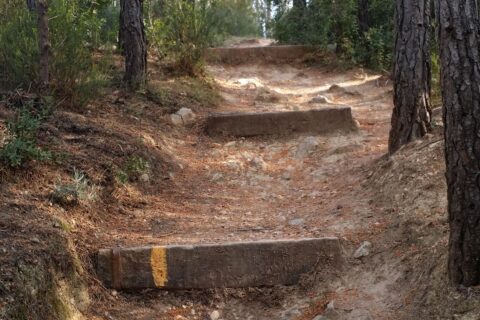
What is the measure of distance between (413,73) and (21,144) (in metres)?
3.14

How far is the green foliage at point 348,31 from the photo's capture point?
10.7 metres

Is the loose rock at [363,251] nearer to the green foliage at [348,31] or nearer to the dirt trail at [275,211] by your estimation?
the dirt trail at [275,211]

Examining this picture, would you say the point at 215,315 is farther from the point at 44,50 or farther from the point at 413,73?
the point at 44,50

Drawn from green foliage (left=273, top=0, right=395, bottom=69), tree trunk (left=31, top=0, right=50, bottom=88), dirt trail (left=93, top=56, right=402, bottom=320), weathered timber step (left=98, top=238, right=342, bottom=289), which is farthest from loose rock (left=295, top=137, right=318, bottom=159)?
green foliage (left=273, top=0, right=395, bottom=69)

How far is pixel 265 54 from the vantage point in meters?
12.0

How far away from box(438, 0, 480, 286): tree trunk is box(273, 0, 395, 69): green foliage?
305 inches

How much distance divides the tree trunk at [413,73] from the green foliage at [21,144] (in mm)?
2869

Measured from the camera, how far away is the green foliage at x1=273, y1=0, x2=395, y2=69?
10.7 metres

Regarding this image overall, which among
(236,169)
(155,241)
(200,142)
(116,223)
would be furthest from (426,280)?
(200,142)

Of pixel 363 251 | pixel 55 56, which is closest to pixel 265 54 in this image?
pixel 55 56

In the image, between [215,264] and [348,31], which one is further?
[348,31]

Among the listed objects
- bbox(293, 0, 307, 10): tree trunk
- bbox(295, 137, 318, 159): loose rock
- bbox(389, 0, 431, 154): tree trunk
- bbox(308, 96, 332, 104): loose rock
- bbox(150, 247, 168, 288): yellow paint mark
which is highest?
bbox(293, 0, 307, 10): tree trunk

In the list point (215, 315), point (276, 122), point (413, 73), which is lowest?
point (215, 315)

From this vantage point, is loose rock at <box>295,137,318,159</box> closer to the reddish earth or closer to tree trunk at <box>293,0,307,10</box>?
the reddish earth
